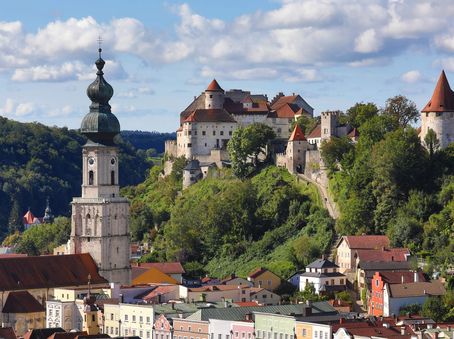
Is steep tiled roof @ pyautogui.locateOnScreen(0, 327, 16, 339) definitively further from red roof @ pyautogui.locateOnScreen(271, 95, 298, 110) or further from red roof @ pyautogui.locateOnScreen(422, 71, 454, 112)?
red roof @ pyautogui.locateOnScreen(271, 95, 298, 110)

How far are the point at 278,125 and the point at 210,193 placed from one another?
12001 mm

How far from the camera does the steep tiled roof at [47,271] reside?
97.4 meters

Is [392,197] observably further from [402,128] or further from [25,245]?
[25,245]

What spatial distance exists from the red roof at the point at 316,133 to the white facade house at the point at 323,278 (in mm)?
20323

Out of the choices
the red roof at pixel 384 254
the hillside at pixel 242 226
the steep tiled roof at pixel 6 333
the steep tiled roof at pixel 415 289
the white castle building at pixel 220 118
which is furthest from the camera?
the white castle building at pixel 220 118

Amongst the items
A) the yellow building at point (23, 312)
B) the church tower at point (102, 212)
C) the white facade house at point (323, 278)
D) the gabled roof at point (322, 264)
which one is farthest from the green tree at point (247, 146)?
the yellow building at point (23, 312)

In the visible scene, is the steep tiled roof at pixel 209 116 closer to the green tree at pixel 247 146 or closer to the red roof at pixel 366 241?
the green tree at pixel 247 146

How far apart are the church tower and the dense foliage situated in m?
17.8

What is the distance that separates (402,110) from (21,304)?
134ft

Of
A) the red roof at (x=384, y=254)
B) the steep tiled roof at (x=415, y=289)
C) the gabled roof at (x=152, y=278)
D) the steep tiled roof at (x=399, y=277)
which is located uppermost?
the red roof at (x=384, y=254)

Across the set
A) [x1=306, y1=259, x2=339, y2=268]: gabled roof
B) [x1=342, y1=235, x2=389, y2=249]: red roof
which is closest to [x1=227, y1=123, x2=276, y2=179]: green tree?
[x1=342, y1=235, x2=389, y2=249]: red roof

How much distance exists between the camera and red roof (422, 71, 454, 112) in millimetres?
112875

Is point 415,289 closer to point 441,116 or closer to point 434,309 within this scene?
point 434,309

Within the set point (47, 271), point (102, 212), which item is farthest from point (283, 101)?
point (47, 271)
